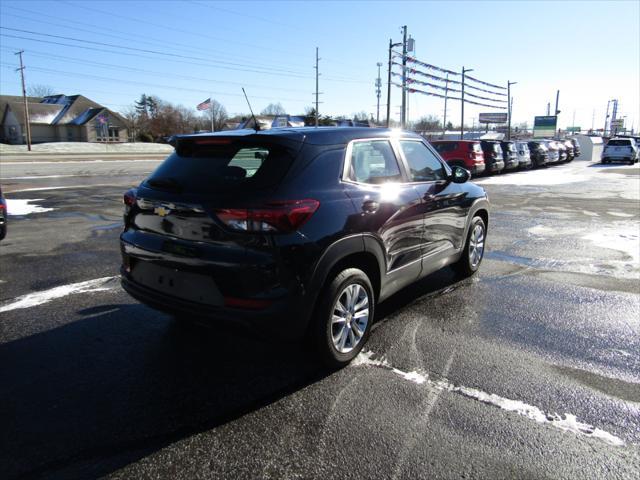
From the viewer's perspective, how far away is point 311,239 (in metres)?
3.11

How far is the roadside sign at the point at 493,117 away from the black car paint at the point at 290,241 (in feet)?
274

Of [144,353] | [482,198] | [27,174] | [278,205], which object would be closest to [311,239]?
[278,205]

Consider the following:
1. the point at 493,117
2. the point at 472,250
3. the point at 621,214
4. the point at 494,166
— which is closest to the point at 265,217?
the point at 472,250

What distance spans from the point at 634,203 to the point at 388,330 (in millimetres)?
12282

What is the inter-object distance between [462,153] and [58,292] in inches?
727

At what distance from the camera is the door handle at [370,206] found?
11.8ft

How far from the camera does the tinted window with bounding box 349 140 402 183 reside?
3688 millimetres

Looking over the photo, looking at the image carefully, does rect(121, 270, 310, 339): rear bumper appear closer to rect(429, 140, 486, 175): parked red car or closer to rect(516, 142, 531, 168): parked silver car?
rect(429, 140, 486, 175): parked red car

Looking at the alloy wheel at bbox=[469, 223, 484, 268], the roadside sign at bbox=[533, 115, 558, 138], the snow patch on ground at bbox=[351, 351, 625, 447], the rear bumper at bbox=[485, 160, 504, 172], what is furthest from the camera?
the roadside sign at bbox=[533, 115, 558, 138]

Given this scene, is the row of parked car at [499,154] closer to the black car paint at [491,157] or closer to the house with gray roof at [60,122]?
the black car paint at [491,157]

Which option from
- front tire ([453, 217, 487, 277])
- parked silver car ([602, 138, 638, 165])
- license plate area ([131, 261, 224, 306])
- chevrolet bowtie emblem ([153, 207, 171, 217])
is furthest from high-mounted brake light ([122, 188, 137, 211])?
parked silver car ([602, 138, 638, 165])

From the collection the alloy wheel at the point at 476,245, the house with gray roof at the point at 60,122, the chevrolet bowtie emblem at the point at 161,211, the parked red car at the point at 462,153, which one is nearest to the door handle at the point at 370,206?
the chevrolet bowtie emblem at the point at 161,211

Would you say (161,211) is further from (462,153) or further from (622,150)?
(622,150)

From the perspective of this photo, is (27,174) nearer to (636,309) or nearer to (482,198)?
(482,198)
